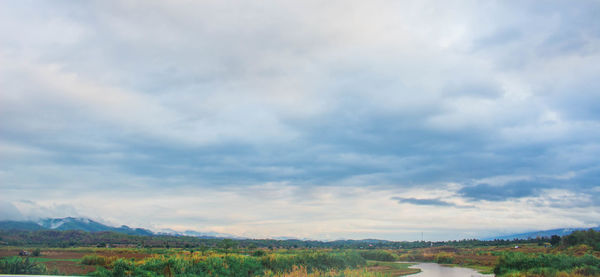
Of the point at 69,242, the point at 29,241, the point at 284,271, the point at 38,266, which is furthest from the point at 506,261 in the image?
the point at 69,242

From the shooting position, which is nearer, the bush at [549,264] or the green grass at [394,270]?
the bush at [549,264]

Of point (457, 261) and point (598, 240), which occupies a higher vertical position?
point (598, 240)

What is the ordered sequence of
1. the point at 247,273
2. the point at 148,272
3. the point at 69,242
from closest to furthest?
the point at 148,272 → the point at 247,273 → the point at 69,242

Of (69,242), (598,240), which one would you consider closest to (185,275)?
(598,240)

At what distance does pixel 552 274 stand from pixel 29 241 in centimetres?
6768

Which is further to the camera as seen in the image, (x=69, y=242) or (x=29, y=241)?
(x=69, y=242)

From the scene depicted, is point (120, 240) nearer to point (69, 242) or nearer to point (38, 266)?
point (69, 242)

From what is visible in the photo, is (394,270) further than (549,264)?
Yes

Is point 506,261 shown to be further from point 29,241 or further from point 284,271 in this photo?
point 29,241

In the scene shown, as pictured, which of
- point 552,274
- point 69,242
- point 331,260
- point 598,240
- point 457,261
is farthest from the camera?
point 69,242

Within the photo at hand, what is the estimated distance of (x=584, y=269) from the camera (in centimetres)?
3075

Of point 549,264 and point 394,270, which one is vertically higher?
point 549,264

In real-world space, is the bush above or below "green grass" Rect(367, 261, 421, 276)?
above

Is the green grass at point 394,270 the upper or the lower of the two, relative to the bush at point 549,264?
lower
